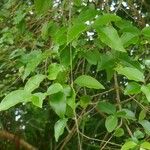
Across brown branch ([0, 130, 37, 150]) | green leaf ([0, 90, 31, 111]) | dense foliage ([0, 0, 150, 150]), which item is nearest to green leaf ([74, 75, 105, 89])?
dense foliage ([0, 0, 150, 150])

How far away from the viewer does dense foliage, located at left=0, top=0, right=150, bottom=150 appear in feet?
2.74

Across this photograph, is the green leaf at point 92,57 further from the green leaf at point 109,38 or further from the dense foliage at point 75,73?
the green leaf at point 109,38

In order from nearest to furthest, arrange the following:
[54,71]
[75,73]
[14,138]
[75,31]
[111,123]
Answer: [75,31]
[54,71]
[111,123]
[75,73]
[14,138]

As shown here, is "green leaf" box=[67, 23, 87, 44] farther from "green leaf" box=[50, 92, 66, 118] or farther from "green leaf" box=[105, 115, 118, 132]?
"green leaf" box=[105, 115, 118, 132]

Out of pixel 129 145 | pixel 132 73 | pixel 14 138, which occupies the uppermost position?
pixel 132 73

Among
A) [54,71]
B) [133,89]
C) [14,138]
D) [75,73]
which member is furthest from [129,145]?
[14,138]

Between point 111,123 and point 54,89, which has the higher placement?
point 54,89

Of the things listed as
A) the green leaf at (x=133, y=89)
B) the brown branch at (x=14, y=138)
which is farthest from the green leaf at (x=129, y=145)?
the brown branch at (x=14, y=138)

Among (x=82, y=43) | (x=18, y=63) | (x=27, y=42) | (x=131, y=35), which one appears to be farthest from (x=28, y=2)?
(x=131, y=35)

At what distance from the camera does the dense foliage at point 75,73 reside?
83 centimetres

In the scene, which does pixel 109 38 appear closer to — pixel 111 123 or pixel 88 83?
pixel 88 83

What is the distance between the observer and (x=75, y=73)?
1376mm

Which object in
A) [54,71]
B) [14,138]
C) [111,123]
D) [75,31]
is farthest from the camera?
[14,138]

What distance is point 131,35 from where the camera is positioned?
936 mm
